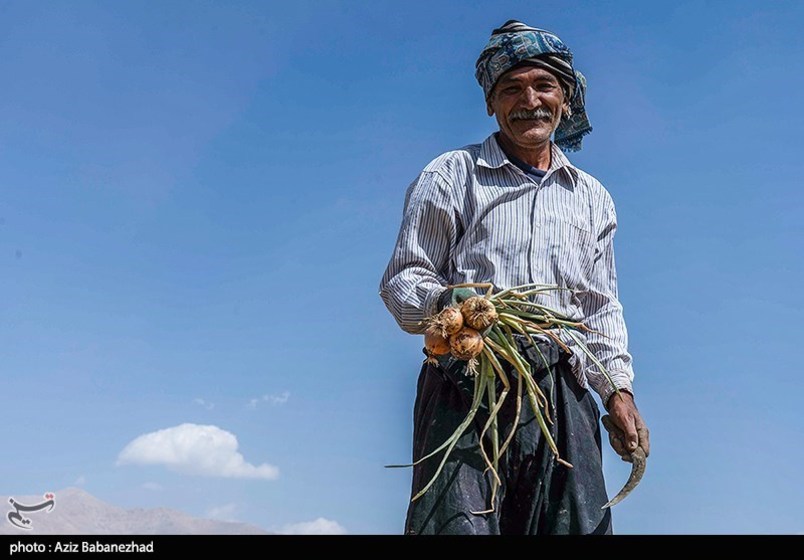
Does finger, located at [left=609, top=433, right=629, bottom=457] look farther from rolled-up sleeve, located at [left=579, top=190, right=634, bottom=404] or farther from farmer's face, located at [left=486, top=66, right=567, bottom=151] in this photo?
farmer's face, located at [left=486, top=66, right=567, bottom=151]

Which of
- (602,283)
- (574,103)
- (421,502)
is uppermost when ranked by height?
(574,103)

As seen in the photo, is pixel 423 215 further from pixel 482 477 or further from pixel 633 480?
pixel 633 480

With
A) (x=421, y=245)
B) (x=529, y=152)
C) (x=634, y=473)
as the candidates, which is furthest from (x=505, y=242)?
(x=634, y=473)

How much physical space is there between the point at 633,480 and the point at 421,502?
84 centimetres

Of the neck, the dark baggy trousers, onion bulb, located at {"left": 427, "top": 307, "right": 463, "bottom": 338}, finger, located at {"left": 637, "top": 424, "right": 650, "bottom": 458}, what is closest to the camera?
onion bulb, located at {"left": 427, "top": 307, "right": 463, "bottom": 338}

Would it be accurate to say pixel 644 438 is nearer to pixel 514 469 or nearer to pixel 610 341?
pixel 610 341

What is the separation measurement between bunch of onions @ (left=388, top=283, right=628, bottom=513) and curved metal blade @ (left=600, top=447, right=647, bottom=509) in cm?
27

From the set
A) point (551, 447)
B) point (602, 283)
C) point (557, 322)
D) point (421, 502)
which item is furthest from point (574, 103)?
point (421, 502)

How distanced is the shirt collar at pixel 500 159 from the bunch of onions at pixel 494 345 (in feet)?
1.79

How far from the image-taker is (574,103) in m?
4.18

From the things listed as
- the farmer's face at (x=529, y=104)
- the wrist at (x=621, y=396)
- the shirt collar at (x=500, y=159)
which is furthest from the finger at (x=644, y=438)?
the farmer's face at (x=529, y=104)

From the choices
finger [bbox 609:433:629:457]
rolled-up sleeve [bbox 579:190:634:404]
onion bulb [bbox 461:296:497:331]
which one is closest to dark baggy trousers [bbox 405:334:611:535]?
finger [bbox 609:433:629:457]

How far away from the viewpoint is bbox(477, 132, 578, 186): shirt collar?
12.7 feet
